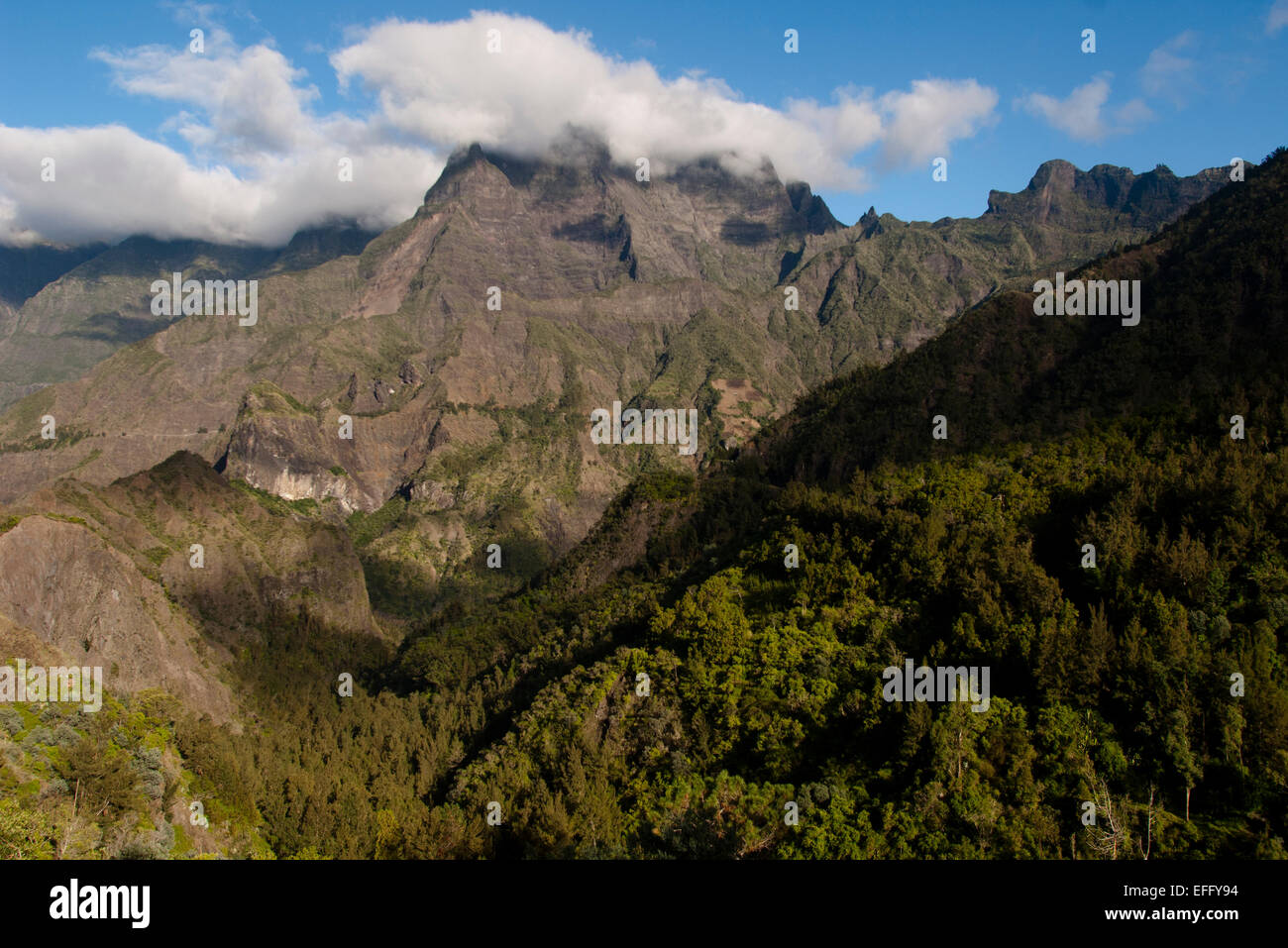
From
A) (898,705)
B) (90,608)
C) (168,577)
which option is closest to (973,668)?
(898,705)

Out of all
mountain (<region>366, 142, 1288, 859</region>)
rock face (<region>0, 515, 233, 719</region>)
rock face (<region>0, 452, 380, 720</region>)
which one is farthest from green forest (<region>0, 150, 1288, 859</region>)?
rock face (<region>0, 452, 380, 720</region>)

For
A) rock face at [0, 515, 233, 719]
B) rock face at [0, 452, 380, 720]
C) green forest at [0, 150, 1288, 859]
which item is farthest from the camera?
rock face at [0, 452, 380, 720]

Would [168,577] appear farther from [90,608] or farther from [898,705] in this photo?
[898,705]

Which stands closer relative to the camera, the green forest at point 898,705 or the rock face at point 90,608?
the green forest at point 898,705

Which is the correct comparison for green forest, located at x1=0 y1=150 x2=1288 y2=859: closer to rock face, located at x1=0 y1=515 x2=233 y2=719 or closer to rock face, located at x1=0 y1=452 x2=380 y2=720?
rock face, located at x1=0 y1=515 x2=233 y2=719

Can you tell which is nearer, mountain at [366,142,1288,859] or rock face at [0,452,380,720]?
mountain at [366,142,1288,859]

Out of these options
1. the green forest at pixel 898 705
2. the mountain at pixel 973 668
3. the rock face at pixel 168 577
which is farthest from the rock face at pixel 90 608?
the mountain at pixel 973 668

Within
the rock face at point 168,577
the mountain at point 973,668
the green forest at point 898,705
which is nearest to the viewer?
the mountain at point 973,668

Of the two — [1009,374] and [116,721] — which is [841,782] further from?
[1009,374]

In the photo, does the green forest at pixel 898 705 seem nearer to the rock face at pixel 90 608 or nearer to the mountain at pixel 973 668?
the mountain at pixel 973 668

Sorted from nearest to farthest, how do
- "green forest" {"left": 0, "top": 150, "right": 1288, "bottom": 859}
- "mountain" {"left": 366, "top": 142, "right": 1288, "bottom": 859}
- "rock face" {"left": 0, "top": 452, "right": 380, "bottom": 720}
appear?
"mountain" {"left": 366, "top": 142, "right": 1288, "bottom": 859} → "green forest" {"left": 0, "top": 150, "right": 1288, "bottom": 859} → "rock face" {"left": 0, "top": 452, "right": 380, "bottom": 720}

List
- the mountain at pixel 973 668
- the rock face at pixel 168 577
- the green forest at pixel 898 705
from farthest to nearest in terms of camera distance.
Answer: the rock face at pixel 168 577 → the green forest at pixel 898 705 → the mountain at pixel 973 668
